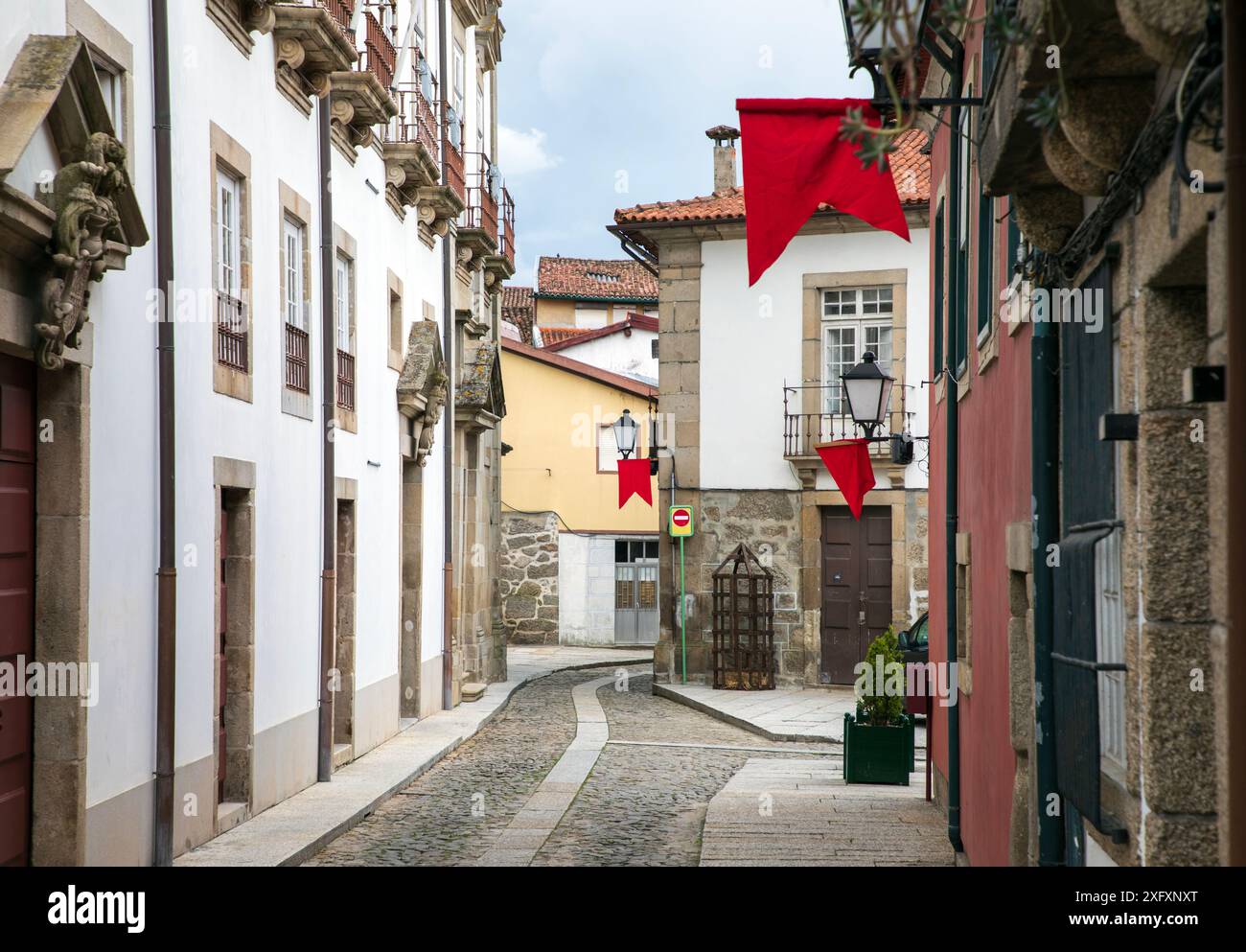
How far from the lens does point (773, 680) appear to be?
72.6 feet

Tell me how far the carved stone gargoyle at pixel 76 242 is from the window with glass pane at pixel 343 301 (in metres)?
6.55

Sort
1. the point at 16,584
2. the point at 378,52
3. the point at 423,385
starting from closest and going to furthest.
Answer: the point at 16,584 < the point at 378,52 < the point at 423,385

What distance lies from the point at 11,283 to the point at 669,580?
16570 millimetres

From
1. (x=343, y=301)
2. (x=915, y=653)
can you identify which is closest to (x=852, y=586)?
(x=915, y=653)

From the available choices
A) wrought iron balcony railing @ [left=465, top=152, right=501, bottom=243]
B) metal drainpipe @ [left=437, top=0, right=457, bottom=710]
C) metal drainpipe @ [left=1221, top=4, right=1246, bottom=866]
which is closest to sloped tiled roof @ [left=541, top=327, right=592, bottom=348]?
wrought iron balcony railing @ [left=465, top=152, right=501, bottom=243]

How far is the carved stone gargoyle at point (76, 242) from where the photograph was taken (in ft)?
22.7

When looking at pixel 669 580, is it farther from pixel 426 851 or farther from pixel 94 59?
pixel 94 59

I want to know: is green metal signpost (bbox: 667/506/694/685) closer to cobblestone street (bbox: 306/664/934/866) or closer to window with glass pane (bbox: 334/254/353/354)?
cobblestone street (bbox: 306/664/934/866)

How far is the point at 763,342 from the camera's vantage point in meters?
22.6

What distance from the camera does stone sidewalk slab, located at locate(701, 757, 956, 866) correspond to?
29.6ft

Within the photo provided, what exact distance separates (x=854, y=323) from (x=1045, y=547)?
56.0ft

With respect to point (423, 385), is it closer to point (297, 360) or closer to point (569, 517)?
point (297, 360)

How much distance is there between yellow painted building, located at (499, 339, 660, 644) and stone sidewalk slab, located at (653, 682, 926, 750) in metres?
10.6

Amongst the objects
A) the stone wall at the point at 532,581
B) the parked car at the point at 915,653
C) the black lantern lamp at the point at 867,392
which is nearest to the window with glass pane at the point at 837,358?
the parked car at the point at 915,653
